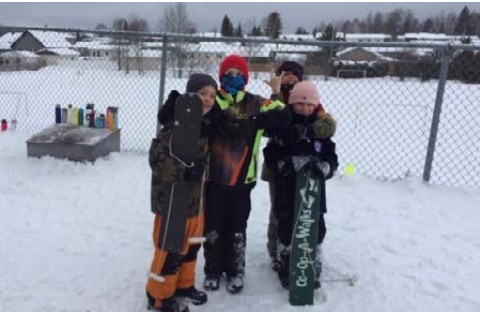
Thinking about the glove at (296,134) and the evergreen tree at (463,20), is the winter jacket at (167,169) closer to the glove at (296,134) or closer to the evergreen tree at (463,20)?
the glove at (296,134)

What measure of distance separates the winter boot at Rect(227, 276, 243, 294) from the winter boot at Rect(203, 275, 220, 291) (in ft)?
0.28

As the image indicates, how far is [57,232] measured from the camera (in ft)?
13.8

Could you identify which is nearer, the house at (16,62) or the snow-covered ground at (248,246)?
the snow-covered ground at (248,246)

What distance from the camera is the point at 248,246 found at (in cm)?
411

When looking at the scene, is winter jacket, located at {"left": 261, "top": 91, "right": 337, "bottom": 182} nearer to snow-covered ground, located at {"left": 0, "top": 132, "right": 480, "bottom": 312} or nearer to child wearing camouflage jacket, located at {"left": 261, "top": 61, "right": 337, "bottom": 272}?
child wearing camouflage jacket, located at {"left": 261, "top": 61, "right": 337, "bottom": 272}

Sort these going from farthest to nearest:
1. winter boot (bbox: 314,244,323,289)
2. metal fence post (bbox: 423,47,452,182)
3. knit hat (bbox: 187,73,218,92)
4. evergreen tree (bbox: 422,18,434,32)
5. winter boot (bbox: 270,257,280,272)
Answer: evergreen tree (bbox: 422,18,434,32) → metal fence post (bbox: 423,47,452,182) → winter boot (bbox: 270,257,280,272) → winter boot (bbox: 314,244,323,289) → knit hat (bbox: 187,73,218,92)

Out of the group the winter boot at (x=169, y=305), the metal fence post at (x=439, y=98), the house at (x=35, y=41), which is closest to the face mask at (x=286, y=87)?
the winter boot at (x=169, y=305)

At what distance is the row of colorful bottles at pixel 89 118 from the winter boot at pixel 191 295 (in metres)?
4.00

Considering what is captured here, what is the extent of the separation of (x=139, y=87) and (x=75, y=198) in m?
14.4

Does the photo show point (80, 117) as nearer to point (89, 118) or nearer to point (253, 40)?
point (89, 118)

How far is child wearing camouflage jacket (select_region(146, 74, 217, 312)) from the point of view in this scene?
2.82 meters

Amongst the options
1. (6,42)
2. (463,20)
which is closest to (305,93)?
(6,42)

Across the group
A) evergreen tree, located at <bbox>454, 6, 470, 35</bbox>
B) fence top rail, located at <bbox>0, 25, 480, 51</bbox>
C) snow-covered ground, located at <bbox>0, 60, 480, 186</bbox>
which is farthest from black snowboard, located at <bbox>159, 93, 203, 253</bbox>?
evergreen tree, located at <bbox>454, 6, 470, 35</bbox>

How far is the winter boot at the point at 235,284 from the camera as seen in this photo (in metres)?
3.33
